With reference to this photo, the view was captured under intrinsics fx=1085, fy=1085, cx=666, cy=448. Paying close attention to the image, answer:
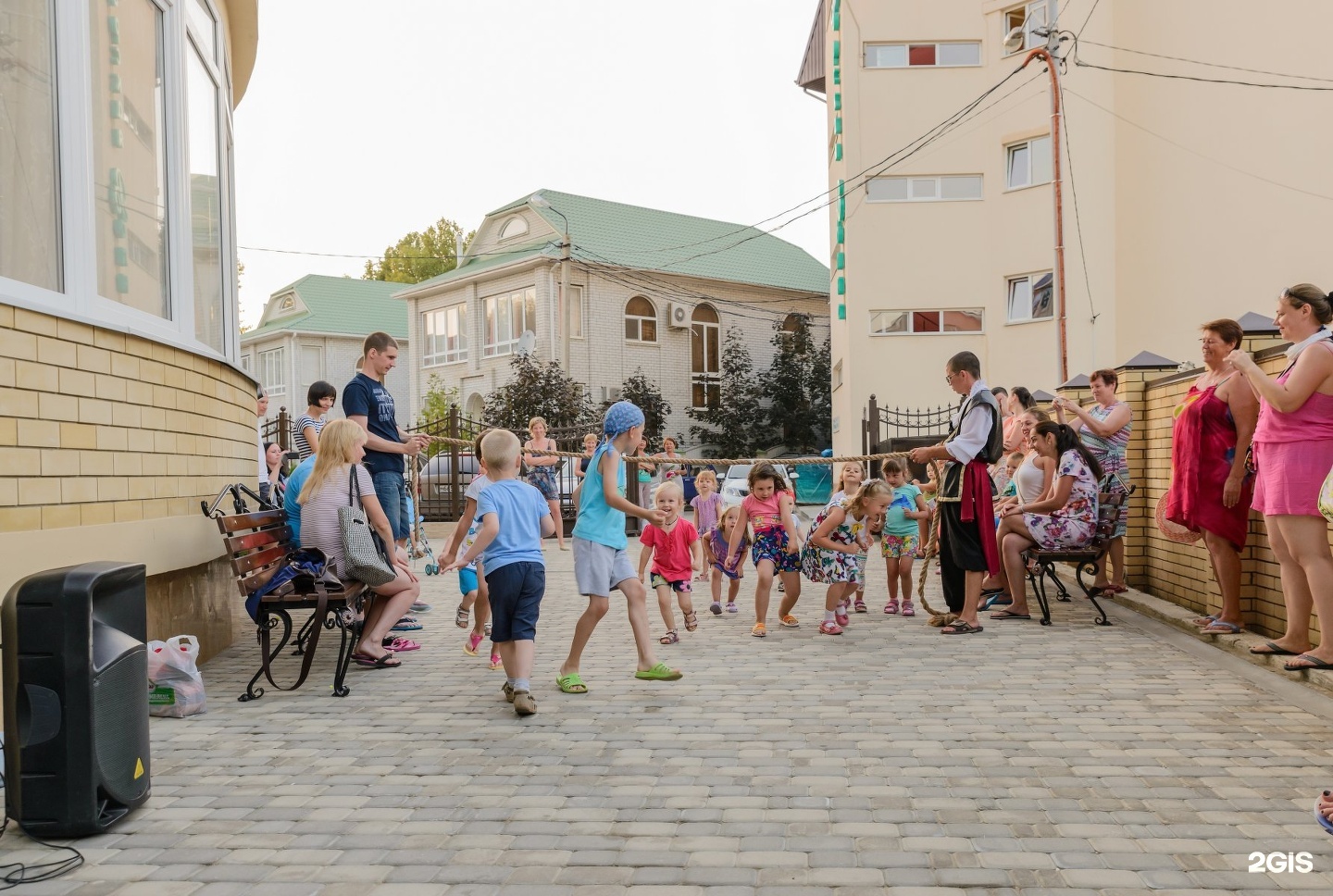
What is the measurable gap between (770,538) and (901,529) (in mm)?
1545

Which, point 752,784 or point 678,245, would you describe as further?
point 678,245

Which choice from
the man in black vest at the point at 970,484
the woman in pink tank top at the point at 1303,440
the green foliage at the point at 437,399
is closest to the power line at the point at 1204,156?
the man in black vest at the point at 970,484

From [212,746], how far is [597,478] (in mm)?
2605

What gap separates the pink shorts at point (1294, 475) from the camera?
593cm

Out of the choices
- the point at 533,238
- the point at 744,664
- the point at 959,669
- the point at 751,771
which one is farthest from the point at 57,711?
the point at 533,238

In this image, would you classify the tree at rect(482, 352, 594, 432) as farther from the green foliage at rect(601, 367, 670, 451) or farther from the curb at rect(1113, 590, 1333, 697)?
the curb at rect(1113, 590, 1333, 697)

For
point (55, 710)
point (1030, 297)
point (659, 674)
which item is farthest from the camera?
point (1030, 297)

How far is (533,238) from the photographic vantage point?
37125mm

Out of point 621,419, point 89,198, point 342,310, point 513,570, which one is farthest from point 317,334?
point 513,570

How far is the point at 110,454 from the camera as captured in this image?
6.14m

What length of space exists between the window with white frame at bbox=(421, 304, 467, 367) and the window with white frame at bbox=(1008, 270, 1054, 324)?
20.6m

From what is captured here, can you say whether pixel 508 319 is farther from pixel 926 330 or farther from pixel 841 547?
pixel 841 547

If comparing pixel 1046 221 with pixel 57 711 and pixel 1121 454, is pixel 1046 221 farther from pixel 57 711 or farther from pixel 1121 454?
pixel 57 711

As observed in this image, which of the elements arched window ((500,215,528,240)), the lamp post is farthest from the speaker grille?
arched window ((500,215,528,240))
